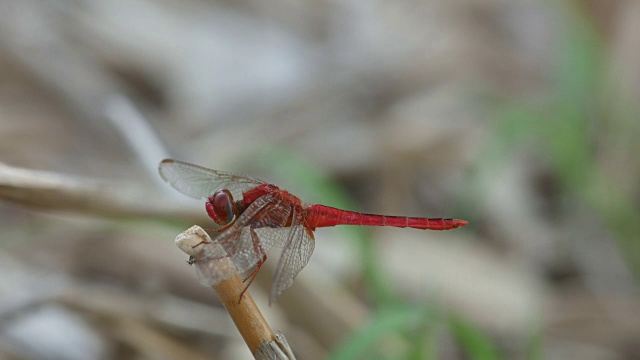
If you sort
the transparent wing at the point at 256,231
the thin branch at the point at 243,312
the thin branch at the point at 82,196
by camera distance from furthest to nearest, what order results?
the transparent wing at the point at 256,231 → the thin branch at the point at 82,196 → the thin branch at the point at 243,312

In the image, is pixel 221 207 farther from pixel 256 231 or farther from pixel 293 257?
pixel 293 257

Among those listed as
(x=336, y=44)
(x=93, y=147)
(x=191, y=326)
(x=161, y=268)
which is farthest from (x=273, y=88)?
(x=191, y=326)

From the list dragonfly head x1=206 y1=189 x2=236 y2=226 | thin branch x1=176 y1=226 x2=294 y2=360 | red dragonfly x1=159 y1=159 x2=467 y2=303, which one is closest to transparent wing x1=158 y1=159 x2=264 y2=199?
red dragonfly x1=159 y1=159 x2=467 y2=303

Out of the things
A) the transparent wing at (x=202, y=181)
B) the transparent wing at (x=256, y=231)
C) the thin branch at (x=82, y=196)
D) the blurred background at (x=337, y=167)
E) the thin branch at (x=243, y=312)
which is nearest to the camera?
the thin branch at (x=243, y=312)

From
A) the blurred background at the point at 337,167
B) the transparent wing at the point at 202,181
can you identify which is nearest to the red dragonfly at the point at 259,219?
the transparent wing at the point at 202,181

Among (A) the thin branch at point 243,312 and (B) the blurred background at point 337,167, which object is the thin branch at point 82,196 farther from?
(A) the thin branch at point 243,312

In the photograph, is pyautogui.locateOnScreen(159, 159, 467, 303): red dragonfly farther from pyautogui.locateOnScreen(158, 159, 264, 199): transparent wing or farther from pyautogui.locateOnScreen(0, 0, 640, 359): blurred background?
pyautogui.locateOnScreen(0, 0, 640, 359): blurred background
